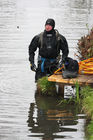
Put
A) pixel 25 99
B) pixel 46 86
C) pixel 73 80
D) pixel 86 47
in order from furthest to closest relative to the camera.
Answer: pixel 86 47
pixel 25 99
pixel 46 86
pixel 73 80

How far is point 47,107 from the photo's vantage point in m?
12.9

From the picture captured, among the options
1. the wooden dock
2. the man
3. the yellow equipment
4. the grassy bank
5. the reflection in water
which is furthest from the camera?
the man

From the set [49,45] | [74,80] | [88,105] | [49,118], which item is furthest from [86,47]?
[49,118]

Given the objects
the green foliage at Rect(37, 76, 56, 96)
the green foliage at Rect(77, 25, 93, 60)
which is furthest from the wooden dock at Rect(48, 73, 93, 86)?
the green foliage at Rect(77, 25, 93, 60)

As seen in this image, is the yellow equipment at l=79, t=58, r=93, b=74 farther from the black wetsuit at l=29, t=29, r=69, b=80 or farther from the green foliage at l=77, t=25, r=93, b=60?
the green foliage at l=77, t=25, r=93, b=60

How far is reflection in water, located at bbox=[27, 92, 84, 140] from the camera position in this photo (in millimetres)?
10492

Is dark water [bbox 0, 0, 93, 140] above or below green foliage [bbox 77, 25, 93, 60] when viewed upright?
below

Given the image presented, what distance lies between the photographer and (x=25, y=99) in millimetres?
13633

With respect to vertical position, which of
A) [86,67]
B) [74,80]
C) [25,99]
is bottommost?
[25,99]

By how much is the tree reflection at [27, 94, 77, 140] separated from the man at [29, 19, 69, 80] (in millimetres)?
818

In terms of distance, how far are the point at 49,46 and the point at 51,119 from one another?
2603 mm

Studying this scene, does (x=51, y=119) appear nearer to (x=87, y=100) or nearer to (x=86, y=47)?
(x=87, y=100)

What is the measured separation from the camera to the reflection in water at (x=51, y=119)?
10492 millimetres

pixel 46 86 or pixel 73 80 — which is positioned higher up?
pixel 73 80
